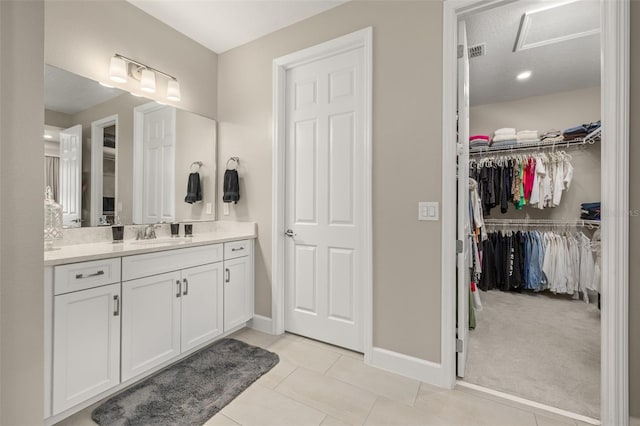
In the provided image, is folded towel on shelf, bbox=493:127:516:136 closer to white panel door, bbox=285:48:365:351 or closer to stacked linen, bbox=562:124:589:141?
stacked linen, bbox=562:124:589:141

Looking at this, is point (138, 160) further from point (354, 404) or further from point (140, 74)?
point (354, 404)

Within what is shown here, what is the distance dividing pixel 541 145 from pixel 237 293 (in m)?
4.25

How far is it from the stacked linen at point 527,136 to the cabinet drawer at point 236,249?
3852mm

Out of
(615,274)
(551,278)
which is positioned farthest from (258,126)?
(551,278)

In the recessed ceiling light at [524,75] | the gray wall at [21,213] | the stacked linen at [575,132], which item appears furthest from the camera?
the stacked linen at [575,132]

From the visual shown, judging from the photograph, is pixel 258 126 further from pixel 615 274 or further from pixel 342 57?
pixel 615 274

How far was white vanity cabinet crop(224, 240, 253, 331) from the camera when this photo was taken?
94.1 inches

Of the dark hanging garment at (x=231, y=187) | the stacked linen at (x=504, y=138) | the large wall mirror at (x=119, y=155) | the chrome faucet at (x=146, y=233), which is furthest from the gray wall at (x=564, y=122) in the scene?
the chrome faucet at (x=146, y=233)

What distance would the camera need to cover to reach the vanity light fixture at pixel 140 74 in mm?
2113

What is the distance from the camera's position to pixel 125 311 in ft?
5.55

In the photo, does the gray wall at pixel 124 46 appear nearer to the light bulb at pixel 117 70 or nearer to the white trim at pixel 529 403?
the light bulb at pixel 117 70

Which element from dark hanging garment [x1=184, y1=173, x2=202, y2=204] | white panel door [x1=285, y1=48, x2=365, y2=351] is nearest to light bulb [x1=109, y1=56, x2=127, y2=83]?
dark hanging garment [x1=184, y1=173, x2=202, y2=204]

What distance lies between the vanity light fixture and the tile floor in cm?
225

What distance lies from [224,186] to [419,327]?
207 cm
